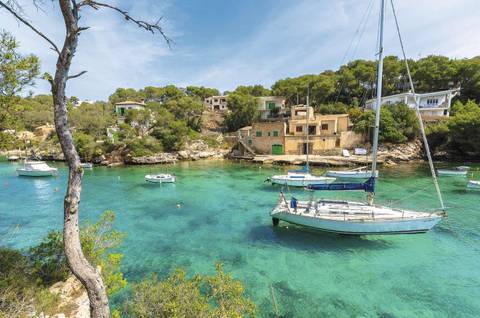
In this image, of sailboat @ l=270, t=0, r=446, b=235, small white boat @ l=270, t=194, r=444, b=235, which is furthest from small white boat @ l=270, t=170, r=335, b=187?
small white boat @ l=270, t=194, r=444, b=235

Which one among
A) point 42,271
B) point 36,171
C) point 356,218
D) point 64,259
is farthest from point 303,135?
point 36,171

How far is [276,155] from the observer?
142ft

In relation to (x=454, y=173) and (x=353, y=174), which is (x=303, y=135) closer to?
(x=353, y=174)

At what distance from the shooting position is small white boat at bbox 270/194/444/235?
12173 millimetres

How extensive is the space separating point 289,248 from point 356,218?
4224 mm

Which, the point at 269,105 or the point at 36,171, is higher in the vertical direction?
the point at 269,105

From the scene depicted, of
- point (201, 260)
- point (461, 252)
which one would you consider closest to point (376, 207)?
point (461, 252)

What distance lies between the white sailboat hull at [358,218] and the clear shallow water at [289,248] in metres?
0.95

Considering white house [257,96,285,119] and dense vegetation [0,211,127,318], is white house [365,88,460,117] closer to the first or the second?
white house [257,96,285,119]

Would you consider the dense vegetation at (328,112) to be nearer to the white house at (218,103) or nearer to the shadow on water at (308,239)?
the white house at (218,103)

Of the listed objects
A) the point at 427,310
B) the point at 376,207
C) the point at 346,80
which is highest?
the point at 346,80

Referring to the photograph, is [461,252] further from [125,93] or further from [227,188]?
[125,93]

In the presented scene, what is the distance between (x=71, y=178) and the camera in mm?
4426

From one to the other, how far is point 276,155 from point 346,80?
29.3 meters
